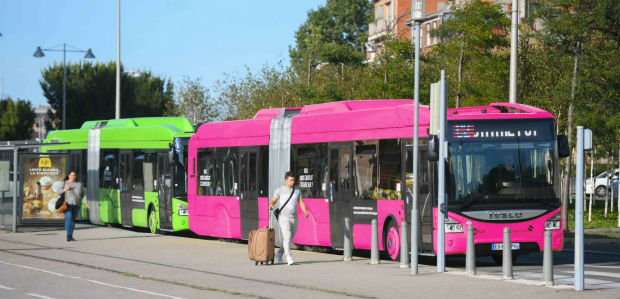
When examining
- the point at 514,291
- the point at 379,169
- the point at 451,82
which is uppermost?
the point at 451,82

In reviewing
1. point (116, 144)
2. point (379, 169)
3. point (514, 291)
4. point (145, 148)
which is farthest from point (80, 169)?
point (514, 291)

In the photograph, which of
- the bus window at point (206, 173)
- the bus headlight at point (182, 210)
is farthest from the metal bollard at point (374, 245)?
the bus headlight at point (182, 210)

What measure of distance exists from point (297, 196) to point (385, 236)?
221cm

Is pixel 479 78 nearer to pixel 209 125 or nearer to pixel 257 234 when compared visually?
pixel 209 125

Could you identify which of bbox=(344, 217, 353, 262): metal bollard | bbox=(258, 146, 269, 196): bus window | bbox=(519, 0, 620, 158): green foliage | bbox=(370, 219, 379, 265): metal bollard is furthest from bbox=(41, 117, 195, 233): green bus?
bbox=(370, 219, 379, 265): metal bollard

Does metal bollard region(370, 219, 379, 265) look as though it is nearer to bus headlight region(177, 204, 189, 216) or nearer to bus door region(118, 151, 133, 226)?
bus headlight region(177, 204, 189, 216)

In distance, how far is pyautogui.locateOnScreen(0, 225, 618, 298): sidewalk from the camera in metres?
15.3

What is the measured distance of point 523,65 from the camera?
37.4 metres

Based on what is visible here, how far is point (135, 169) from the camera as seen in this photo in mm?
33531

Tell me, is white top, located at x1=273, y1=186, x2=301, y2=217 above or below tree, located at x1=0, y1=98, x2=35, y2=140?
below

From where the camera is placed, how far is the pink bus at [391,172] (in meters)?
20.0

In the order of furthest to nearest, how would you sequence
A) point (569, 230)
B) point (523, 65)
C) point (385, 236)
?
point (523, 65), point (569, 230), point (385, 236)

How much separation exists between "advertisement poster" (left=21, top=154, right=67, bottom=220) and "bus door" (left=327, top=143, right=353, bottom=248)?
1048cm

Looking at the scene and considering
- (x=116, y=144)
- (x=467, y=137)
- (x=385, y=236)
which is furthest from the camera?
(x=116, y=144)
